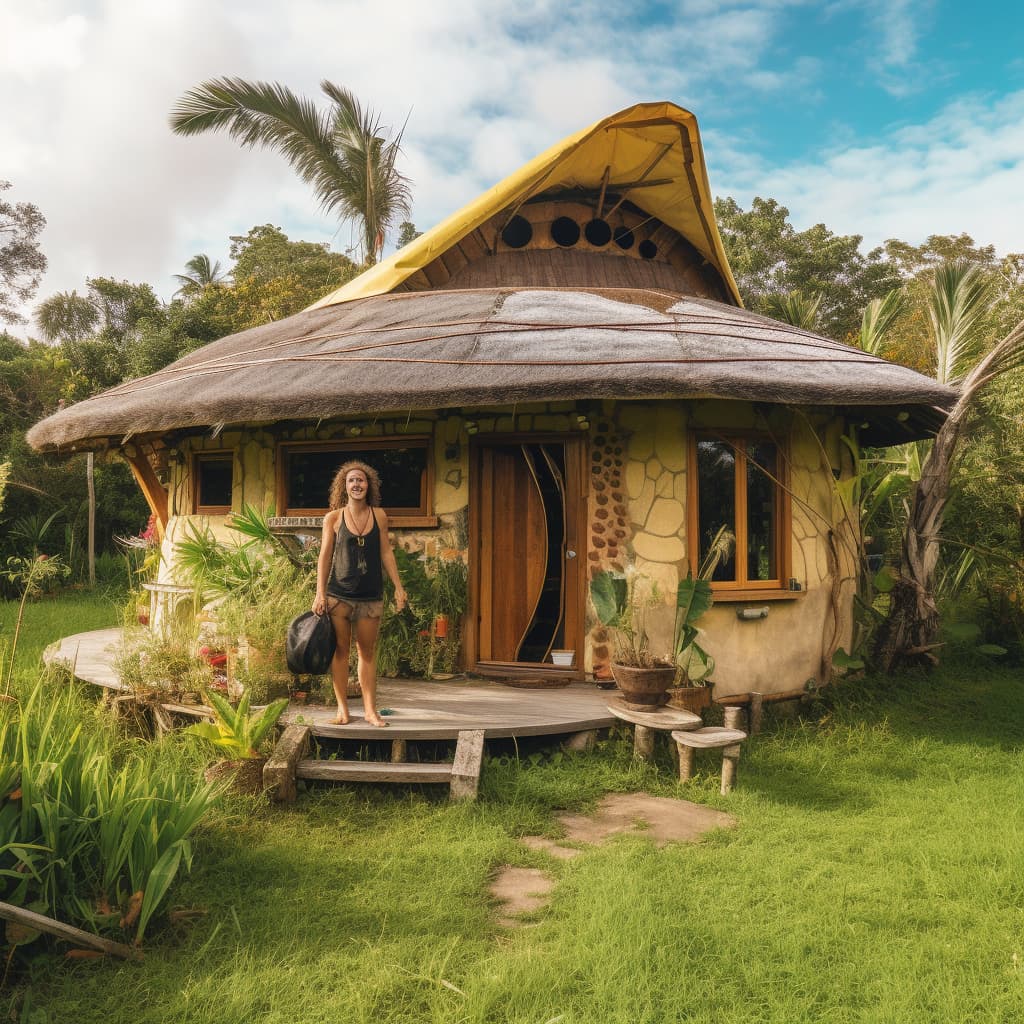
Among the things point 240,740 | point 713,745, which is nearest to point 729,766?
point 713,745

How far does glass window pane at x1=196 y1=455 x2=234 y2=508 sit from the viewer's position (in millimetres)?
8211

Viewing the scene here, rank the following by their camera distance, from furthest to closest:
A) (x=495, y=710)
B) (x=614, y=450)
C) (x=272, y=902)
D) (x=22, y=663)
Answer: (x=22, y=663)
(x=614, y=450)
(x=495, y=710)
(x=272, y=902)

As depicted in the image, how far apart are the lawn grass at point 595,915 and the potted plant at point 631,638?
19.5 inches

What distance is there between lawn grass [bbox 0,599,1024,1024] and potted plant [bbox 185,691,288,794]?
161 millimetres

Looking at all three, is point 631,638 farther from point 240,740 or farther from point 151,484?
point 151,484

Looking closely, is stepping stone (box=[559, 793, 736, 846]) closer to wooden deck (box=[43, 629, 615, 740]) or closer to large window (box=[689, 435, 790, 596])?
wooden deck (box=[43, 629, 615, 740])

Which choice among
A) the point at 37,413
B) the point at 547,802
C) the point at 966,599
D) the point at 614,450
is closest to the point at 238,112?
the point at 37,413

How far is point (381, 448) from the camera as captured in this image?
7160mm

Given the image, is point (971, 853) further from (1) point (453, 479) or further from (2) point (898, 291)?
(2) point (898, 291)

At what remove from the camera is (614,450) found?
21.5 feet

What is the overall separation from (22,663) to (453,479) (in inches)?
176

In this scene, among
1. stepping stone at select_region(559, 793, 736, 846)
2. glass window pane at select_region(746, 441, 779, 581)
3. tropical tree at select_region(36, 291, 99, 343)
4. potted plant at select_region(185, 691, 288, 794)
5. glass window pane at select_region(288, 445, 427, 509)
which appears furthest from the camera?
tropical tree at select_region(36, 291, 99, 343)

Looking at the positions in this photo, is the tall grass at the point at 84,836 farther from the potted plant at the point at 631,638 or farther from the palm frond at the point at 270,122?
the palm frond at the point at 270,122

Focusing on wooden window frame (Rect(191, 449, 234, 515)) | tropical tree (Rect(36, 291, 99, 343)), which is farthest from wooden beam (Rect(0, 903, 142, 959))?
tropical tree (Rect(36, 291, 99, 343))
